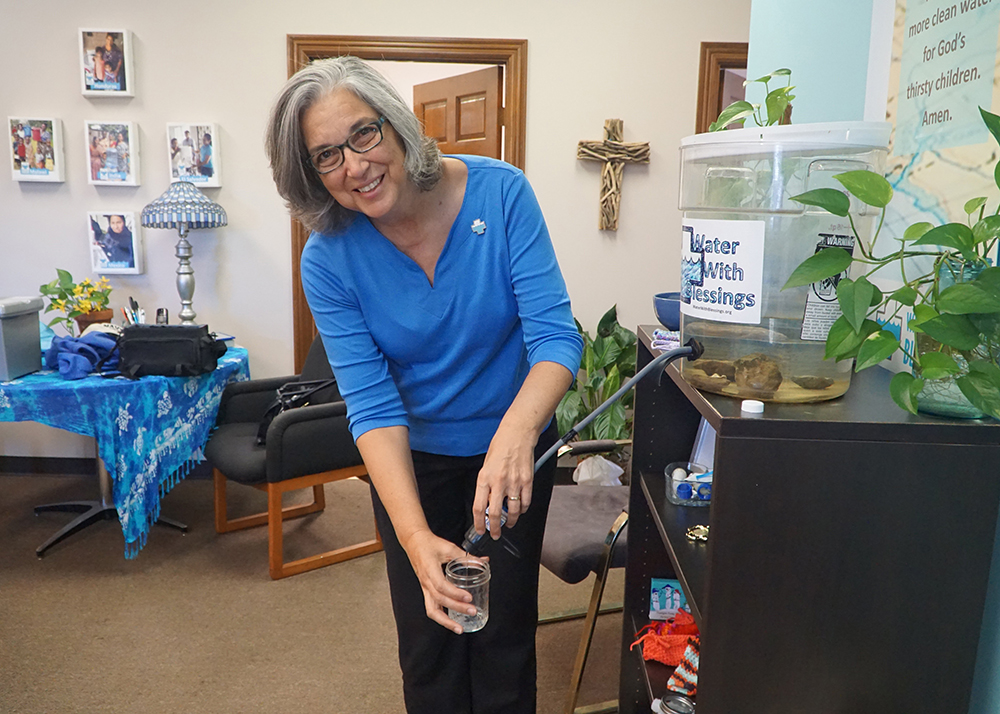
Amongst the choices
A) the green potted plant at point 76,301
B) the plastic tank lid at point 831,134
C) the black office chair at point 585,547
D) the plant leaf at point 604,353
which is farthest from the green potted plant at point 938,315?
the green potted plant at point 76,301

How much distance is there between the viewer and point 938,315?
0.84 m

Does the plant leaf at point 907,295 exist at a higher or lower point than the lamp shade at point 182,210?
lower

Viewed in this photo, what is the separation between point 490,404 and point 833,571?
0.71 meters

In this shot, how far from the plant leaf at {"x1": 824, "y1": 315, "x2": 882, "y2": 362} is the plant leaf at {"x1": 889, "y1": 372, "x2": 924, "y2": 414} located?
6 centimetres

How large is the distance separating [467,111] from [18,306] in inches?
90.6

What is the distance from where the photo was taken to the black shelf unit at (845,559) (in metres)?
0.88

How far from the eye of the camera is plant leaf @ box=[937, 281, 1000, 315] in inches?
31.3

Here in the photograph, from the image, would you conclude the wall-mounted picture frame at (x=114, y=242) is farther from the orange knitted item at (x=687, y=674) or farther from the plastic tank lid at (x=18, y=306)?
the orange knitted item at (x=687, y=674)

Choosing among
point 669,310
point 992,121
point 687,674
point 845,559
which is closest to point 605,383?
point 669,310

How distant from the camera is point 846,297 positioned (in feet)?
2.81

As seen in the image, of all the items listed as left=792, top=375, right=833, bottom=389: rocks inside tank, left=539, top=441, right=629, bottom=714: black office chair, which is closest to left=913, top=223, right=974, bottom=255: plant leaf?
left=792, top=375, right=833, bottom=389: rocks inside tank

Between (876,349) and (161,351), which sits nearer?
(876,349)

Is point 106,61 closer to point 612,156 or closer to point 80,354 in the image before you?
point 80,354

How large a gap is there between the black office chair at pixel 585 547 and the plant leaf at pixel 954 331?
3.53 ft
